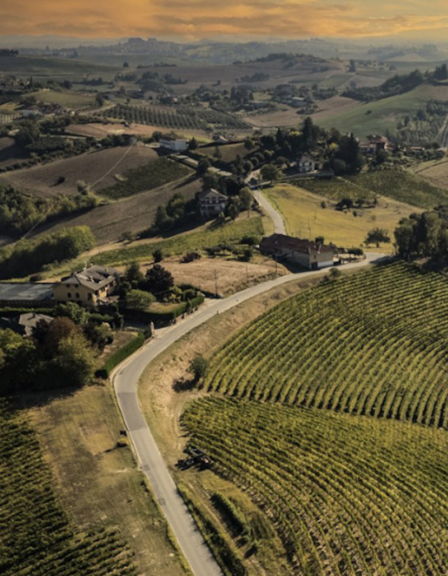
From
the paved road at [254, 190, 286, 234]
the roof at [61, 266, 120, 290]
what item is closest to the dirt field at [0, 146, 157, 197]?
the paved road at [254, 190, 286, 234]

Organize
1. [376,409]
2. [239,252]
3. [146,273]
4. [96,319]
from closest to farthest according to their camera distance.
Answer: [376,409], [96,319], [146,273], [239,252]

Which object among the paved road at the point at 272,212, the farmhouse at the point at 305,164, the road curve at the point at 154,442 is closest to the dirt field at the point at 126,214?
the paved road at the point at 272,212

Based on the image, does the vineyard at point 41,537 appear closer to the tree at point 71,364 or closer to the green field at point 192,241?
the tree at point 71,364

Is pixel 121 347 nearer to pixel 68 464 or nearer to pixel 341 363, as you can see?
pixel 68 464

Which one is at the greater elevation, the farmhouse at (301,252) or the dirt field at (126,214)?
the farmhouse at (301,252)

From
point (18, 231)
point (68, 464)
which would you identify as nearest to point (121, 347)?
point (68, 464)

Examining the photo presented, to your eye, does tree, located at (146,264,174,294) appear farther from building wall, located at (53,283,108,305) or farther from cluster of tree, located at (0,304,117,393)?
cluster of tree, located at (0,304,117,393)
